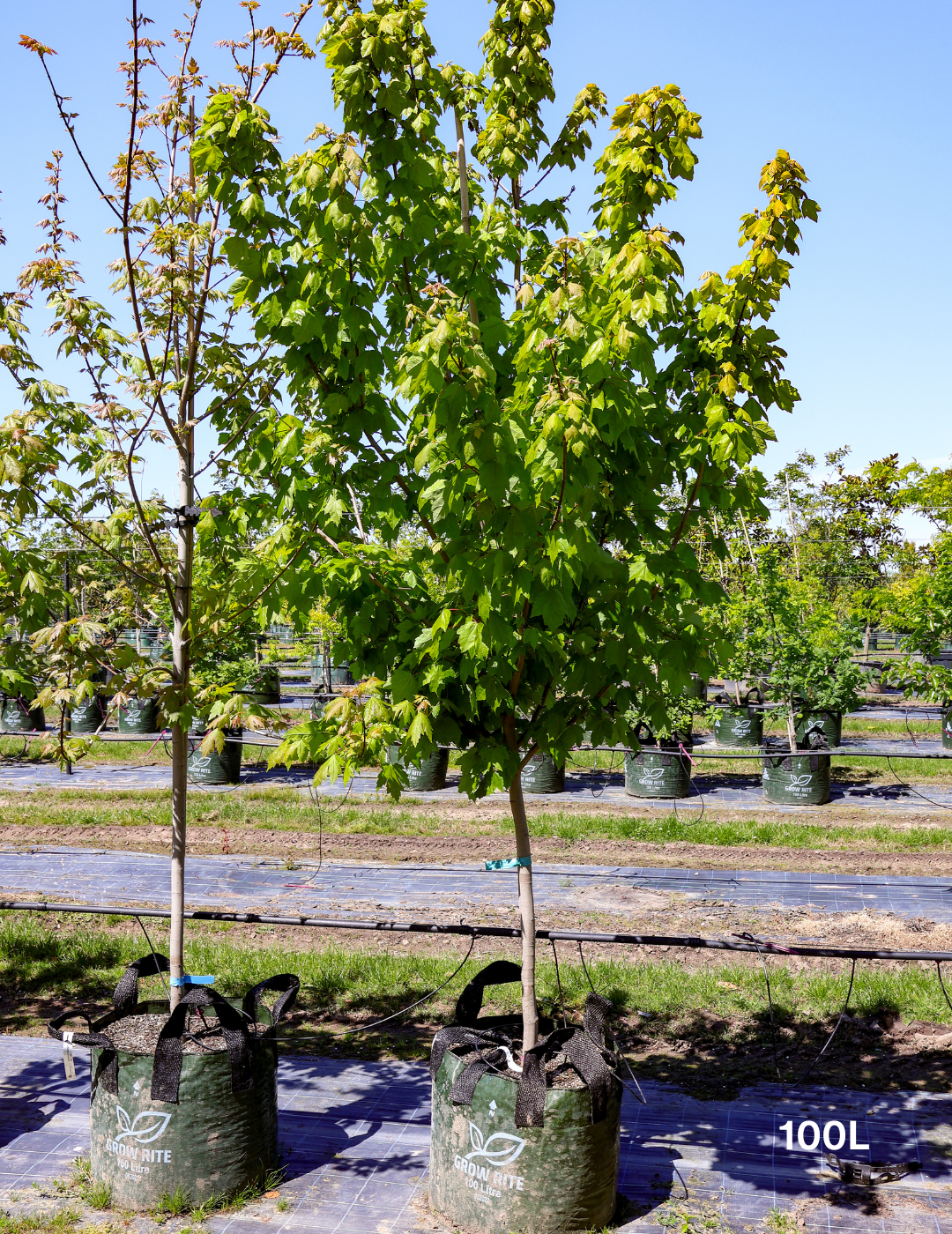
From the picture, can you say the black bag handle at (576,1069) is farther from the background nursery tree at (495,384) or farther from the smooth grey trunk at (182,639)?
the smooth grey trunk at (182,639)

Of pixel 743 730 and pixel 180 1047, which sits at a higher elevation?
pixel 743 730

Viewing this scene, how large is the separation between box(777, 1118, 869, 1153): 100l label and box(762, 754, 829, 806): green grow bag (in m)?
9.08

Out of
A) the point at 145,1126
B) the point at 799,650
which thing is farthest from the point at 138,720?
the point at 145,1126

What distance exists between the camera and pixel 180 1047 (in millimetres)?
4430

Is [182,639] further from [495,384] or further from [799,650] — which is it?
[799,650]

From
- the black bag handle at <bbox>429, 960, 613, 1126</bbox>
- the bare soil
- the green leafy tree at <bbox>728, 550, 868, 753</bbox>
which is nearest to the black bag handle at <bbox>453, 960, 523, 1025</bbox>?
the black bag handle at <bbox>429, 960, 613, 1126</bbox>

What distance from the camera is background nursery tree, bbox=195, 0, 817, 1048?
3.65m

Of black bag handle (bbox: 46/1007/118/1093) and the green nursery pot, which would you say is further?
black bag handle (bbox: 46/1007/118/1093)

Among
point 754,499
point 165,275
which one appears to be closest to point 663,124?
point 754,499

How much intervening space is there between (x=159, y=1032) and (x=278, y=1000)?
57cm

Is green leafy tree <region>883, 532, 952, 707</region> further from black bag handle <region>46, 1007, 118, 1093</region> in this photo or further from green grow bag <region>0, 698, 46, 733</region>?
green grow bag <region>0, 698, 46, 733</region>

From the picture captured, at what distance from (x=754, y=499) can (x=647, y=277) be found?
42.1 inches

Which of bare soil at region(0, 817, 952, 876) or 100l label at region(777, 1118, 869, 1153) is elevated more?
bare soil at region(0, 817, 952, 876)

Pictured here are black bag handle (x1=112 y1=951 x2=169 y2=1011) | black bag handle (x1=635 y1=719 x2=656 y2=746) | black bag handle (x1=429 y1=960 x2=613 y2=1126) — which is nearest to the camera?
black bag handle (x1=429 y1=960 x2=613 y2=1126)
